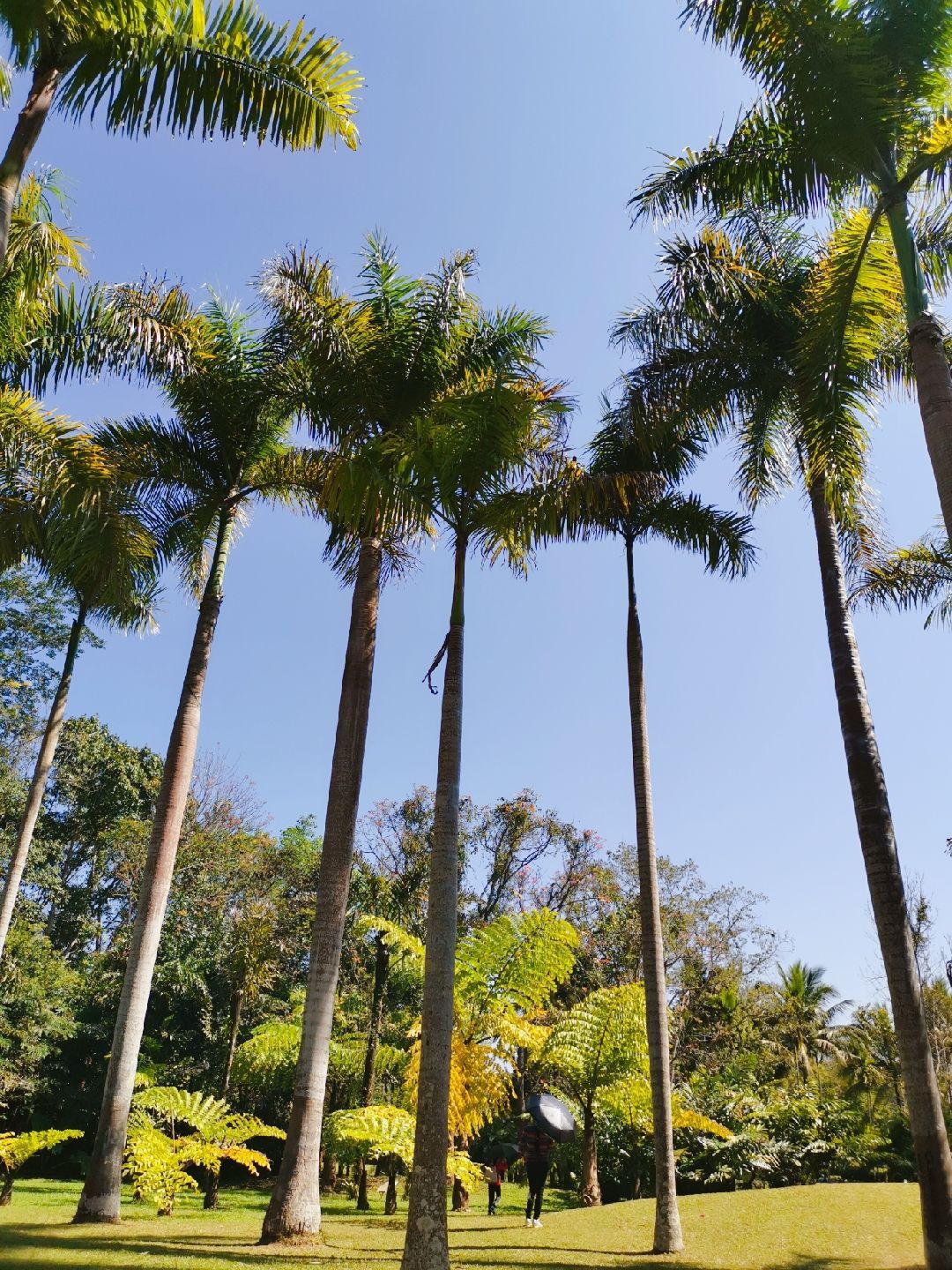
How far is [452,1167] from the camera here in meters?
13.2

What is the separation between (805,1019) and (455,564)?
106ft

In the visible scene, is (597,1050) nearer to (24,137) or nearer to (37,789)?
(37,789)

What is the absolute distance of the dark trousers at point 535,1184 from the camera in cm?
1316

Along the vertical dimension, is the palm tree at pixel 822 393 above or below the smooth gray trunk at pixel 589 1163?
above

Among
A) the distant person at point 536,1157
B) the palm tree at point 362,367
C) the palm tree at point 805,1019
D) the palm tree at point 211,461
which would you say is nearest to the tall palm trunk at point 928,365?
the palm tree at point 362,367

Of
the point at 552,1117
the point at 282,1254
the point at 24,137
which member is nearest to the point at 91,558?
the point at 24,137

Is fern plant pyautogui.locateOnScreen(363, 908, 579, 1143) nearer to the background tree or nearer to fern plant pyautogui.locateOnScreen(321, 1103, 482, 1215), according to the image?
fern plant pyautogui.locateOnScreen(321, 1103, 482, 1215)

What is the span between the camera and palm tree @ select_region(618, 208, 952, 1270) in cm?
866

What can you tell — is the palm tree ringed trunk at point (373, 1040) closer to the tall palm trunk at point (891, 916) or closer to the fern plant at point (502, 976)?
the fern plant at point (502, 976)

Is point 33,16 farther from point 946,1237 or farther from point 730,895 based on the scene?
point 730,895

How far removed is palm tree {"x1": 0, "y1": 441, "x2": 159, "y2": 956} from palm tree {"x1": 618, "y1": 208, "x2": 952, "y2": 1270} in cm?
765

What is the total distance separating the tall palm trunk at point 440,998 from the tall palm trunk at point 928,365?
5047 millimetres

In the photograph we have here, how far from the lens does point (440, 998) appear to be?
8133 mm

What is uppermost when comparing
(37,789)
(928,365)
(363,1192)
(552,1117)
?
(928,365)
